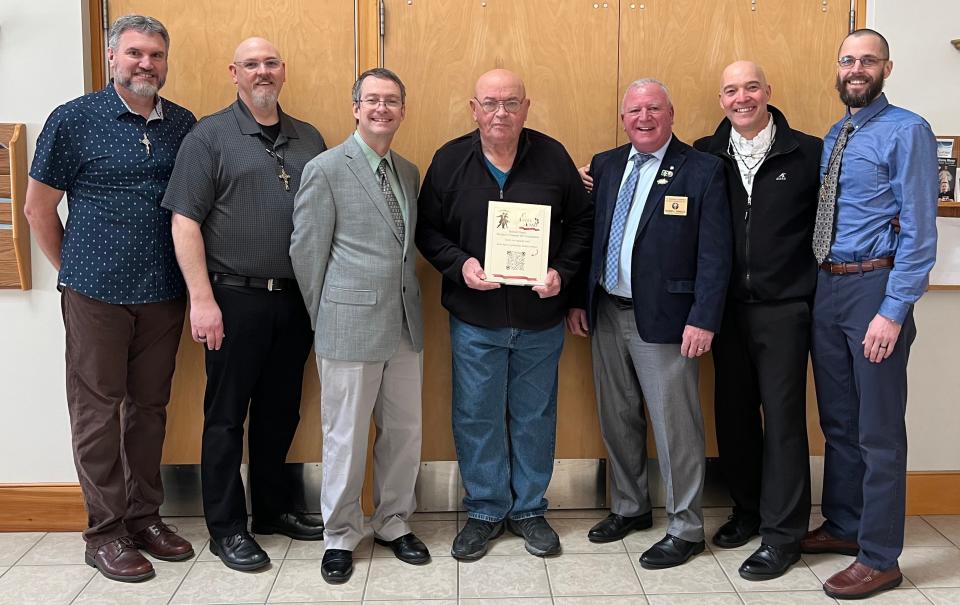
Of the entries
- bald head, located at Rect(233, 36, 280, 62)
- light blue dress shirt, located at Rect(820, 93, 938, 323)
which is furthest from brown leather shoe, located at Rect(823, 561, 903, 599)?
bald head, located at Rect(233, 36, 280, 62)

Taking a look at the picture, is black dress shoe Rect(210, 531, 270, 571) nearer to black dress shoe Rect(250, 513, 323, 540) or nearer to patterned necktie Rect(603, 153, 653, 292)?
black dress shoe Rect(250, 513, 323, 540)

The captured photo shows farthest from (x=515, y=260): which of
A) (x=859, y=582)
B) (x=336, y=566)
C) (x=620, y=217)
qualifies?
(x=859, y=582)

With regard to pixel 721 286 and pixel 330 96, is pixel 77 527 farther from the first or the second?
pixel 721 286

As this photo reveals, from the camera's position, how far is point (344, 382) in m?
2.85

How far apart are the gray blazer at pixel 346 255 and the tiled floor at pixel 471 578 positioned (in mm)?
804

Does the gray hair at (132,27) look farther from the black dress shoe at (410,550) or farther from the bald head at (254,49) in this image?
the black dress shoe at (410,550)

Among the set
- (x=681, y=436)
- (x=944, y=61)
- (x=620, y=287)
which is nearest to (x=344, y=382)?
(x=620, y=287)

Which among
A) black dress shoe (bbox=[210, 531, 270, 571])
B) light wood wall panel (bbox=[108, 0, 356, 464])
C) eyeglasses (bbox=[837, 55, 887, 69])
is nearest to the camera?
eyeglasses (bbox=[837, 55, 887, 69])

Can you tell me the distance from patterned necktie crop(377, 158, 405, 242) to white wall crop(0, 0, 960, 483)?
1252 mm

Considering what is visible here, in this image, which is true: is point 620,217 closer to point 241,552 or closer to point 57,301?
point 241,552

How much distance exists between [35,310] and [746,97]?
2.81 m

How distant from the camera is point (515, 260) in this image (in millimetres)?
2904

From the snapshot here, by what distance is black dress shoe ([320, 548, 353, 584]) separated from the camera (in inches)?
112

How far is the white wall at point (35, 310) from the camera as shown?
3117mm
